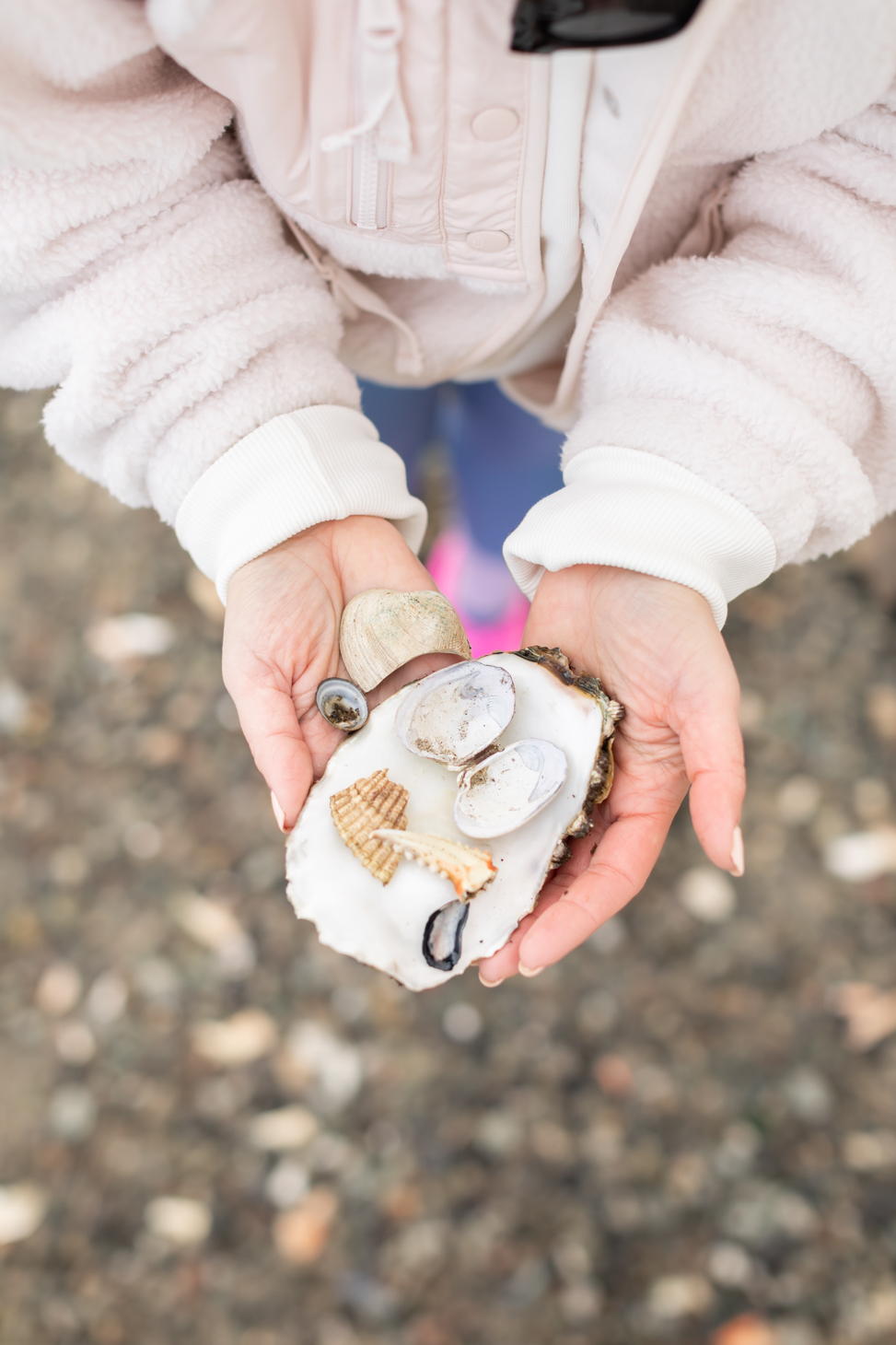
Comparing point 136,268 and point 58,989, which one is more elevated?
point 136,268

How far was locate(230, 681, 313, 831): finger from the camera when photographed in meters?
1.11

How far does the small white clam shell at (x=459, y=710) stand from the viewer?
1.22m

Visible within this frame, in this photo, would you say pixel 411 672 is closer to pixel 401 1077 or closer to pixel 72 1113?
pixel 401 1077

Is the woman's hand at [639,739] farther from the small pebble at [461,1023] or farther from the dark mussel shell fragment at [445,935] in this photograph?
the small pebble at [461,1023]

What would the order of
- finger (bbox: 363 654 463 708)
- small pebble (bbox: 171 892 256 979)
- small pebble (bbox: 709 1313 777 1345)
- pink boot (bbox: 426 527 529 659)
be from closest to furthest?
finger (bbox: 363 654 463 708), small pebble (bbox: 709 1313 777 1345), small pebble (bbox: 171 892 256 979), pink boot (bbox: 426 527 529 659)

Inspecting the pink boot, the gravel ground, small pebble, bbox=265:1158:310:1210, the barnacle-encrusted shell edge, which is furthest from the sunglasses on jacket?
small pebble, bbox=265:1158:310:1210

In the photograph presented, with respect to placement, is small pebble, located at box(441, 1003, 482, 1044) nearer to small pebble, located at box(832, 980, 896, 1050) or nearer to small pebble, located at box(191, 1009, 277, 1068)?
small pebble, located at box(191, 1009, 277, 1068)

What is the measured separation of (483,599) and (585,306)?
59.0 inches

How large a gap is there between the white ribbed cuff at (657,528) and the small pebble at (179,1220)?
5.34 feet

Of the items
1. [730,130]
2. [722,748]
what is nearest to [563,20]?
[730,130]

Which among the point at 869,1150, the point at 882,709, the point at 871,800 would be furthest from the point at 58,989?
the point at 882,709

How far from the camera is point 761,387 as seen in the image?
1080 mm

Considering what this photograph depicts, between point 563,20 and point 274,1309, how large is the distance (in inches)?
86.0

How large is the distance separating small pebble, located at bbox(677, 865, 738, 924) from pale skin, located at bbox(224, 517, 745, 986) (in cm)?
120
